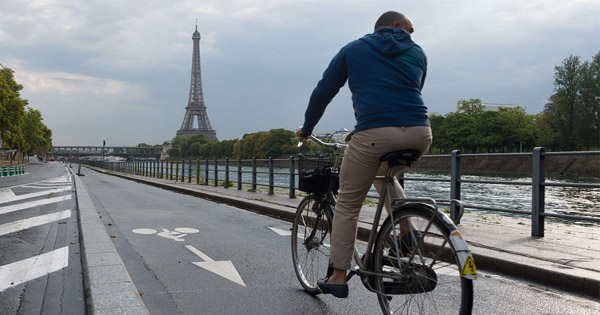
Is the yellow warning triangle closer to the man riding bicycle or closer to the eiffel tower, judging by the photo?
the man riding bicycle

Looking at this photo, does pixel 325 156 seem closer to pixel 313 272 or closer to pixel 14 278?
pixel 313 272

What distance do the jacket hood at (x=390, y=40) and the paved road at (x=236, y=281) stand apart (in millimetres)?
1765

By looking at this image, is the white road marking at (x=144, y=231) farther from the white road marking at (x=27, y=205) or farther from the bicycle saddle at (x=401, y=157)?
the bicycle saddle at (x=401, y=157)

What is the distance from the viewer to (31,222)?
8.41 m

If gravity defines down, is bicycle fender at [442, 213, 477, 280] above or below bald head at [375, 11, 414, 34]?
below

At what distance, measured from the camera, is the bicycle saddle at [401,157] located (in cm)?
293

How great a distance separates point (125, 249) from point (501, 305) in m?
4.16

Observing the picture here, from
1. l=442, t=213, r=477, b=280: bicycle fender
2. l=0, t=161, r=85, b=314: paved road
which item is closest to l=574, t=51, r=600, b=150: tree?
l=0, t=161, r=85, b=314: paved road

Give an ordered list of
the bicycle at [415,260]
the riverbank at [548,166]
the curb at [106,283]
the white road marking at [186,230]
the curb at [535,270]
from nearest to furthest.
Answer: the bicycle at [415,260] < the curb at [106,283] < the curb at [535,270] < the white road marking at [186,230] < the riverbank at [548,166]

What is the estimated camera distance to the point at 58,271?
4816 millimetres

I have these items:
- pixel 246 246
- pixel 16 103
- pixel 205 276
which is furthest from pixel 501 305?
pixel 16 103

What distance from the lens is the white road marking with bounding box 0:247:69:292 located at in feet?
14.5

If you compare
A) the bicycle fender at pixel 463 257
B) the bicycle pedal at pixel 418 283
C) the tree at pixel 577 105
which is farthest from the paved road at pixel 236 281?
the tree at pixel 577 105

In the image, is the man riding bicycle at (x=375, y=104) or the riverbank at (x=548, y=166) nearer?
the man riding bicycle at (x=375, y=104)
